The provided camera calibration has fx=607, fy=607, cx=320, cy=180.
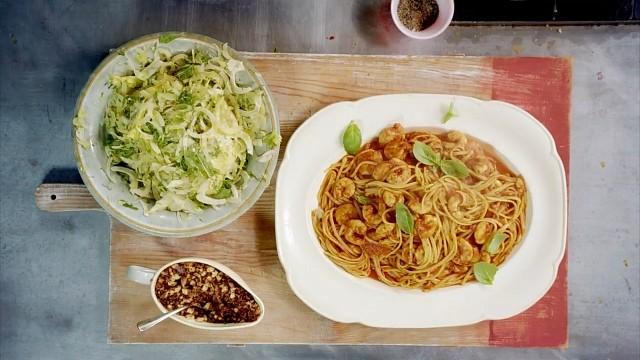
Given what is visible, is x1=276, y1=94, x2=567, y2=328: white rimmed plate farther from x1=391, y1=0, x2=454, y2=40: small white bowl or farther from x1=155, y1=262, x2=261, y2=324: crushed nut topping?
x1=391, y1=0, x2=454, y2=40: small white bowl

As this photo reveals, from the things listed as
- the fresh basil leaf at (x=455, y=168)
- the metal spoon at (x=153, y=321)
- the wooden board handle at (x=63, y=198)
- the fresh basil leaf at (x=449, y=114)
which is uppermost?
the fresh basil leaf at (x=449, y=114)

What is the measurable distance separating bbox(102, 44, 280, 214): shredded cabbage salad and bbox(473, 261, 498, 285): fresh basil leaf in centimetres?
83

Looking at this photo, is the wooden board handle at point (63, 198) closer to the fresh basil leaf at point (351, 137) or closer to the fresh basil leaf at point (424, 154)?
the fresh basil leaf at point (351, 137)

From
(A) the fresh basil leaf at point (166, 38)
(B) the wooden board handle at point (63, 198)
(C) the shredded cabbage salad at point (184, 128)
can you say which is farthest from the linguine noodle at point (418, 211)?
(B) the wooden board handle at point (63, 198)

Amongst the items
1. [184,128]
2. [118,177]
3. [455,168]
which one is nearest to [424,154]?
[455,168]

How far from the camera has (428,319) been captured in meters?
2.12

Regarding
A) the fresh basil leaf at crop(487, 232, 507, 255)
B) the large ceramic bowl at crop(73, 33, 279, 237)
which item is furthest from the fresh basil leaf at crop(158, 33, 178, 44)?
the fresh basil leaf at crop(487, 232, 507, 255)

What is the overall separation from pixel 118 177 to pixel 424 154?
3.28 feet

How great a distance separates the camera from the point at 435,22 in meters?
2.30

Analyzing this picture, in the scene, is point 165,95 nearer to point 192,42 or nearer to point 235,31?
point 192,42

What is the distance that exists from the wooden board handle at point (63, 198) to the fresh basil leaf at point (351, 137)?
96cm

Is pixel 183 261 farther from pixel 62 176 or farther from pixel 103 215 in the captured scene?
pixel 62 176

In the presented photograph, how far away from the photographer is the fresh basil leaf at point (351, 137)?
2.07 m

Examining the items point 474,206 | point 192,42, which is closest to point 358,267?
point 474,206
